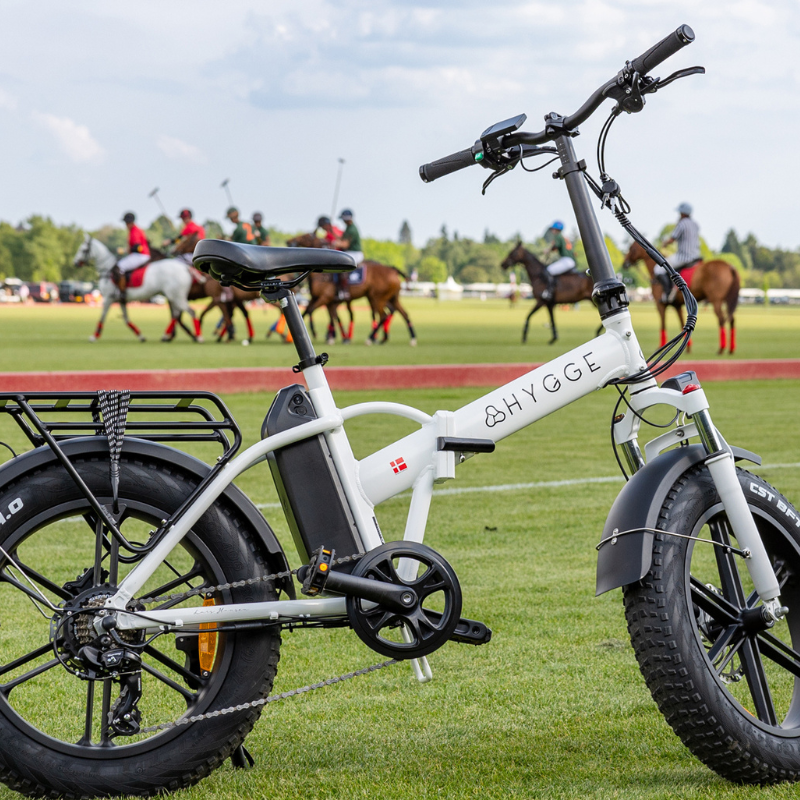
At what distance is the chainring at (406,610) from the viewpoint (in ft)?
9.32

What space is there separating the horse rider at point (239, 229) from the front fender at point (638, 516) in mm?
21961

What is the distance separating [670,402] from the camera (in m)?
3.01

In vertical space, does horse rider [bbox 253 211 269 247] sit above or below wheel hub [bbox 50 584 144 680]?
above

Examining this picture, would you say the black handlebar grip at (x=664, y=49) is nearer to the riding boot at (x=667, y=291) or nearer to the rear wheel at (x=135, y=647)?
the rear wheel at (x=135, y=647)

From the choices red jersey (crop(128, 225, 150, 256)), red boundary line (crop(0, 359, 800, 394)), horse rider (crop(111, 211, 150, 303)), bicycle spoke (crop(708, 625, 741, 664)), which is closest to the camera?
bicycle spoke (crop(708, 625, 741, 664))

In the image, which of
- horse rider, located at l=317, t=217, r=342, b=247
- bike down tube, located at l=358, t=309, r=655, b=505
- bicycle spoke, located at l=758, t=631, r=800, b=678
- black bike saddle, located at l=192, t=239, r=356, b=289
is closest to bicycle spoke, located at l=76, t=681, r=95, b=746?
bike down tube, located at l=358, t=309, r=655, b=505

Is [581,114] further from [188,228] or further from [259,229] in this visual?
[188,228]

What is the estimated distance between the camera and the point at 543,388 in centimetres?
304

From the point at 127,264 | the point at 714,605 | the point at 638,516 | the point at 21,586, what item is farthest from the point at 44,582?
the point at 127,264

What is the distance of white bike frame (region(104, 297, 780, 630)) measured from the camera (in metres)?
2.80

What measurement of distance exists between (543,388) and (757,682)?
3.19 feet

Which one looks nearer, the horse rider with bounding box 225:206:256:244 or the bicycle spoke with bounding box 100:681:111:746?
the bicycle spoke with bounding box 100:681:111:746

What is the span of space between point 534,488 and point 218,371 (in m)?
7.17

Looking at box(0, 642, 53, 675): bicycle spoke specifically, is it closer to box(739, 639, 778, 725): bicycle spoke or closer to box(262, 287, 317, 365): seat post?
box(262, 287, 317, 365): seat post
